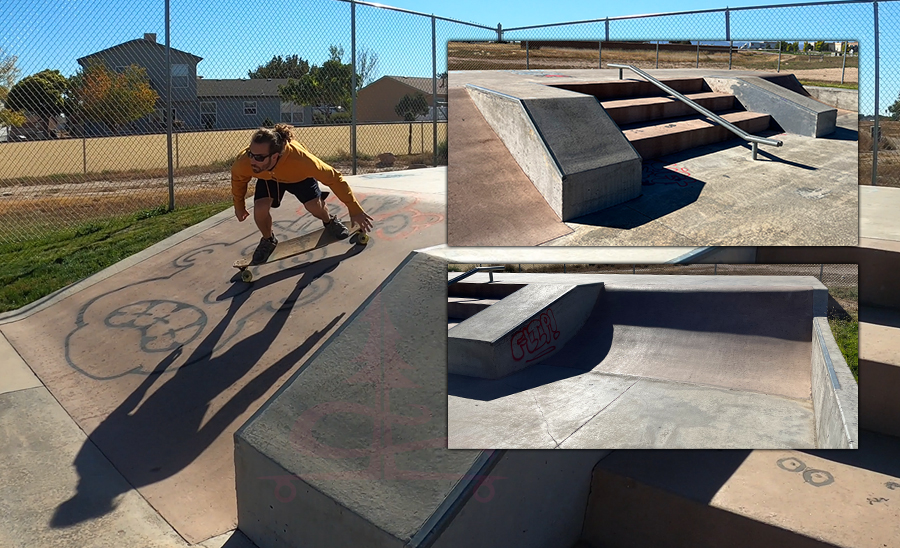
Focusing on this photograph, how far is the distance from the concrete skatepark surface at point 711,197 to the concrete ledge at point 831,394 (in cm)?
34

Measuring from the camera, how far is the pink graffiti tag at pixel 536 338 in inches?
68.7

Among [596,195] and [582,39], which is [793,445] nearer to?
[596,195]

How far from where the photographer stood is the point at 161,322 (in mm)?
4754

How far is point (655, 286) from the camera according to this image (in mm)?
1854

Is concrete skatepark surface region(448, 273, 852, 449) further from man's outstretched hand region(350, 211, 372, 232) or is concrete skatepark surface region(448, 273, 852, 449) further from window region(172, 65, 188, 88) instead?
window region(172, 65, 188, 88)

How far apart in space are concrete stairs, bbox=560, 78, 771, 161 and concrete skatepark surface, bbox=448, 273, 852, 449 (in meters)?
0.45

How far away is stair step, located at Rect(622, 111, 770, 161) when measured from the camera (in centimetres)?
202

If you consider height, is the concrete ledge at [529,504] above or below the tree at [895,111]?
below

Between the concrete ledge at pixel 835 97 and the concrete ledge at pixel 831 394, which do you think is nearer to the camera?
the concrete ledge at pixel 831 394

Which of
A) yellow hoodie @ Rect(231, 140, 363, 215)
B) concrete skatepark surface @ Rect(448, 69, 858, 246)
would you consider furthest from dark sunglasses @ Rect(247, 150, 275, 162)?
concrete skatepark surface @ Rect(448, 69, 858, 246)

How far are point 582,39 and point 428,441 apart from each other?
1.60 m

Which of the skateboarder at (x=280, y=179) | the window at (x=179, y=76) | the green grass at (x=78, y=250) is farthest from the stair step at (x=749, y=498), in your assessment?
the window at (x=179, y=76)

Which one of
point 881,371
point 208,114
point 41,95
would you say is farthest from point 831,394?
point 208,114

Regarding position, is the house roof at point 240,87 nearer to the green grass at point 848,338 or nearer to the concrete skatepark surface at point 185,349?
the concrete skatepark surface at point 185,349
